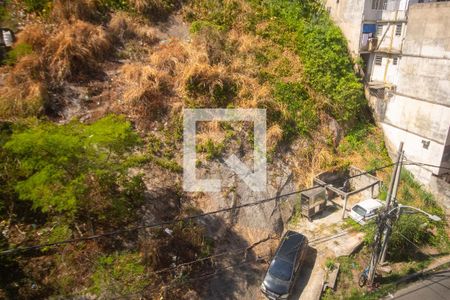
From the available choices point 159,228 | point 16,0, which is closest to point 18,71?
point 16,0

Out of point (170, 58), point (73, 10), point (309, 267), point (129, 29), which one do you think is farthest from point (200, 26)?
point (309, 267)

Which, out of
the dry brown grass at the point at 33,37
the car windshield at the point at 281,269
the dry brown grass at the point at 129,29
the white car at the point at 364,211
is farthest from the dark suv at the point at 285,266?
the dry brown grass at the point at 33,37

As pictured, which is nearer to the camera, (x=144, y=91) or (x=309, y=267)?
(x=309, y=267)

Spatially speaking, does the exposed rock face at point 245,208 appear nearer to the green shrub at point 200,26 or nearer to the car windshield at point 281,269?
the car windshield at point 281,269

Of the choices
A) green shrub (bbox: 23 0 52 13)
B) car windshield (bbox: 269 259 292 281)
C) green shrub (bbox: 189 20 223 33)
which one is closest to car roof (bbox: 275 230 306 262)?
car windshield (bbox: 269 259 292 281)

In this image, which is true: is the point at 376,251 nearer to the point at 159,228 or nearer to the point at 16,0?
the point at 159,228

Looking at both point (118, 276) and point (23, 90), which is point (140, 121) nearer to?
point (23, 90)

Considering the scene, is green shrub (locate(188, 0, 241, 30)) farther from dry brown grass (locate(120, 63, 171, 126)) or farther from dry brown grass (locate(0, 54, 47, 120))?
dry brown grass (locate(0, 54, 47, 120))

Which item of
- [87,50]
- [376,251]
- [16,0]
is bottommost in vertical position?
[376,251]
